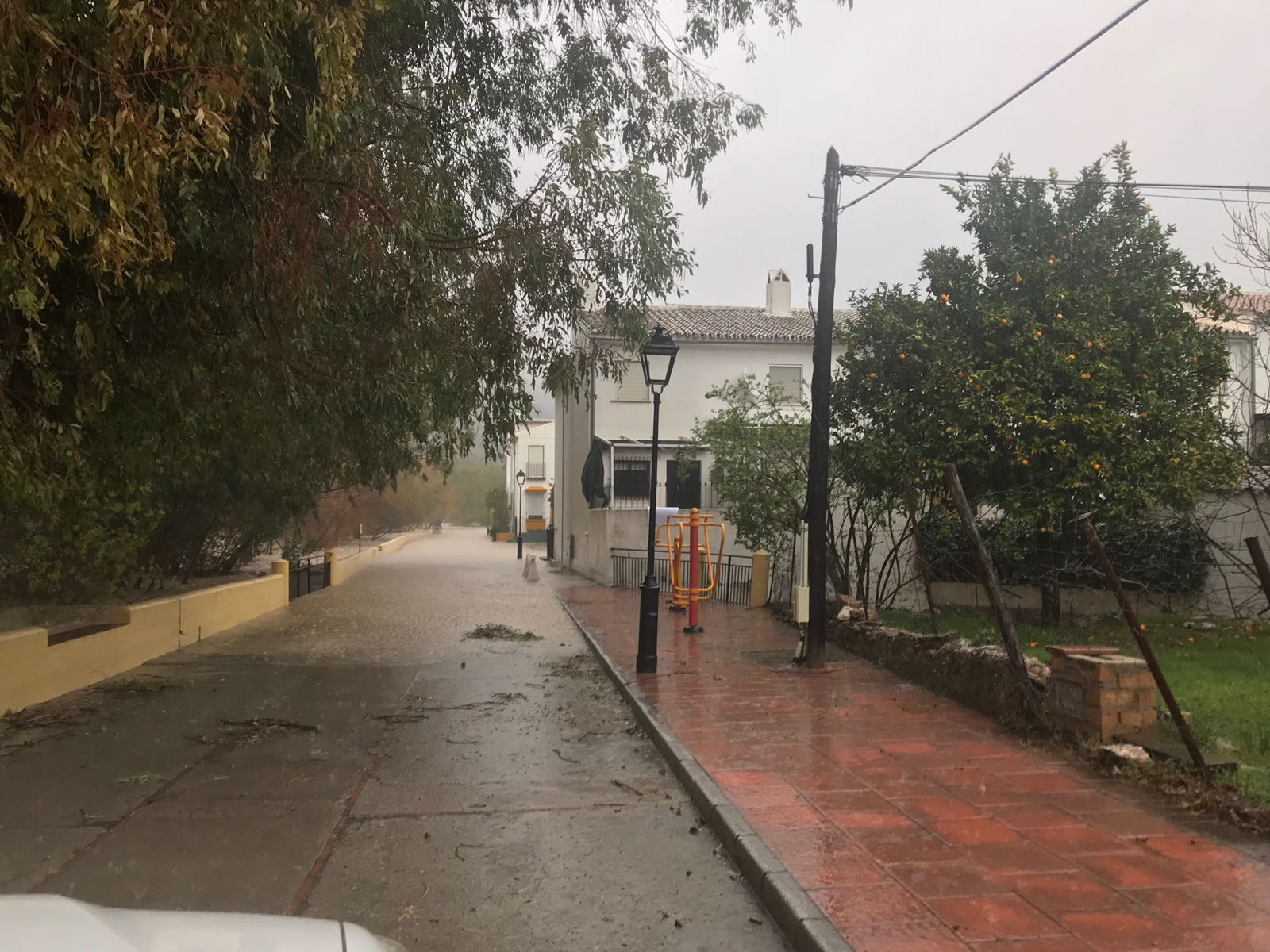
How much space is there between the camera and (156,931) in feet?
6.94

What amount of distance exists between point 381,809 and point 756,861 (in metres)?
2.42

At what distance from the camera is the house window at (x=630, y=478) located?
2745 cm

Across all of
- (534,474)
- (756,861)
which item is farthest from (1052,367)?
(534,474)

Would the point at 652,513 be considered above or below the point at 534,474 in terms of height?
below

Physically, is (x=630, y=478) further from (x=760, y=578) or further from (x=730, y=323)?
(x=760, y=578)

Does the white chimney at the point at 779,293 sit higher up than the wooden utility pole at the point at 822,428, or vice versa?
the white chimney at the point at 779,293

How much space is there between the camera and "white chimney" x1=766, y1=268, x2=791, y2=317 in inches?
1277

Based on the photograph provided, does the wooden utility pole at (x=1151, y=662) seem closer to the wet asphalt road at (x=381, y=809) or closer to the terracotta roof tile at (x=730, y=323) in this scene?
the wet asphalt road at (x=381, y=809)

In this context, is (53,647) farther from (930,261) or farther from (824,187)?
(930,261)

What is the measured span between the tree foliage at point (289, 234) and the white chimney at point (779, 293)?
2174cm

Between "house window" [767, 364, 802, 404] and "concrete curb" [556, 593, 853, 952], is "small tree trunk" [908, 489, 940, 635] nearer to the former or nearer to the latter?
"concrete curb" [556, 593, 853, 952]

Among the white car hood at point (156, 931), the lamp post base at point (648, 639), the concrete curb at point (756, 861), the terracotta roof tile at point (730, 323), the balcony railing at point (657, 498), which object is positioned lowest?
the concrete curb at point (756, 861)

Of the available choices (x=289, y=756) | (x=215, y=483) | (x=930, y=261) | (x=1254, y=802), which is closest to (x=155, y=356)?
(x=289, y=756)

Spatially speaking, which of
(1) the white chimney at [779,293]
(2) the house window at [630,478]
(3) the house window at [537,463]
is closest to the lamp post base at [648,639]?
(2) the house window at [630,478]
